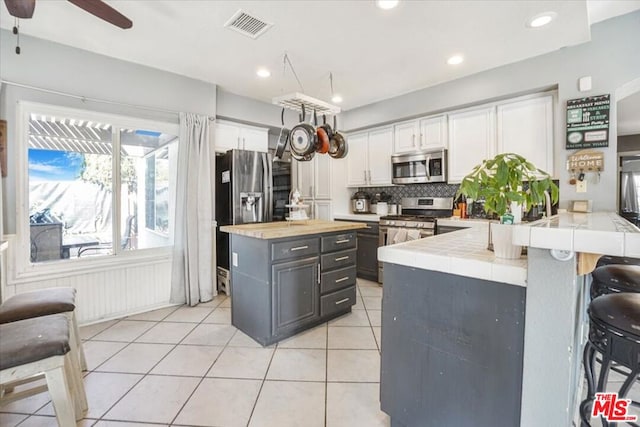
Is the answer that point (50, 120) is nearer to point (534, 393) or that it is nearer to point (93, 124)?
point (93, 124)

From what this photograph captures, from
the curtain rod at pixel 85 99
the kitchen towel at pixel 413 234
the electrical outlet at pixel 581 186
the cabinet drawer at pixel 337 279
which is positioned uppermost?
the curtain rod at pixel 85 99

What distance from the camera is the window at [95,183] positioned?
8.78 ft

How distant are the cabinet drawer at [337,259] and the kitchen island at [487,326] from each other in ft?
4.24

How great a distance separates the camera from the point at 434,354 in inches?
51.8

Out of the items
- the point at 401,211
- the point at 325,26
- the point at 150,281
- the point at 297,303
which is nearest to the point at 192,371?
the point at 297,303

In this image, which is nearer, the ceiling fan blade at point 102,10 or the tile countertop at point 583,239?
the tile countertop at point 583,239

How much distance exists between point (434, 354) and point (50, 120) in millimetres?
3709

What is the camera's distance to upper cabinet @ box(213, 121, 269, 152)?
12.9ft

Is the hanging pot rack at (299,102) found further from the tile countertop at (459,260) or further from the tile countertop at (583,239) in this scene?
the tile countertop at (583,239)

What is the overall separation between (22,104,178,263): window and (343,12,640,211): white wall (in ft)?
12.0

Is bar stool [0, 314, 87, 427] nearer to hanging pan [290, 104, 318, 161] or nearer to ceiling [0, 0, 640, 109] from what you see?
hanging pan [290, 104, 318, 161]

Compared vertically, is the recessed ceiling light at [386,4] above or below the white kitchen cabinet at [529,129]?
above

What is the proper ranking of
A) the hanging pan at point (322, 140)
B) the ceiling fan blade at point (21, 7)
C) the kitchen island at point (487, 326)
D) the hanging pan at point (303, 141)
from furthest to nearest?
the hanging pan at point (322, 140) < the hanging pan at point (303, 141) < the ceiling fan blade at point (21, 7) < the kitchen island at point (487, 326)

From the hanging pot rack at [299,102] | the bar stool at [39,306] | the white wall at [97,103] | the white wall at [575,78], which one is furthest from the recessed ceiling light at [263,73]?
the bar stool at [39,306]
